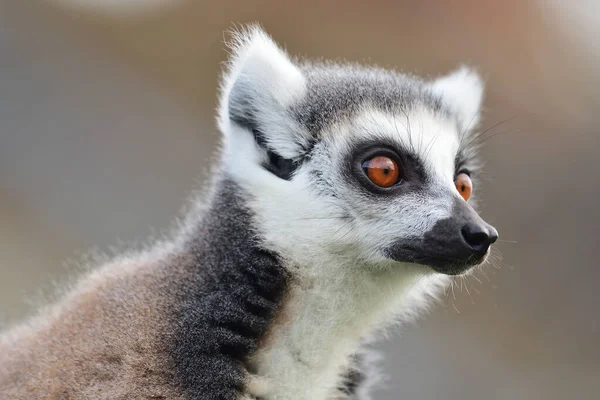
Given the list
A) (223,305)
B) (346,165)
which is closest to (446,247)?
(346,165)

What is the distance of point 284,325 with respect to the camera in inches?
80.3

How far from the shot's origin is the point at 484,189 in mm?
4914

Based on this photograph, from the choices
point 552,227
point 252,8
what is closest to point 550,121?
point 552,227

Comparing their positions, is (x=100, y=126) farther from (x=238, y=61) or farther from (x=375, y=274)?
(x=375, y=274)

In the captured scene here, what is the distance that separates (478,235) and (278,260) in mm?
635

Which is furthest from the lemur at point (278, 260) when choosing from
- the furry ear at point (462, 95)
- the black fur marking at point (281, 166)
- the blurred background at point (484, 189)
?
the blurred background at point (484, 189)

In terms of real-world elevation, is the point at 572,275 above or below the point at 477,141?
above

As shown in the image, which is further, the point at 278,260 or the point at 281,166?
the point at 281,166

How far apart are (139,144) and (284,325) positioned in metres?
4.09

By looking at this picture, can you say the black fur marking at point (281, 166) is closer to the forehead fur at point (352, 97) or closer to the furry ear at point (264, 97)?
the furry ear at point (264, 97)

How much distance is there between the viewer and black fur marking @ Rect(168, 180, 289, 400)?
1897 millimetres

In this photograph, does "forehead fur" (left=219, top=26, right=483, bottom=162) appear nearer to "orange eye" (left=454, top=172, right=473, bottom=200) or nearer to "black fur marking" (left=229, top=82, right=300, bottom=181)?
"black fur marking" (left=229, top=82, right=300, bottom=181)

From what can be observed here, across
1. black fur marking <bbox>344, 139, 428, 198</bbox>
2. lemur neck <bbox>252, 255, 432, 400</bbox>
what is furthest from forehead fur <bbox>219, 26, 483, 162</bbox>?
lemur neck <bbox>252, 255, 432, 400</bbox>

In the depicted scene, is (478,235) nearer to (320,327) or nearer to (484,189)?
(320,327)
